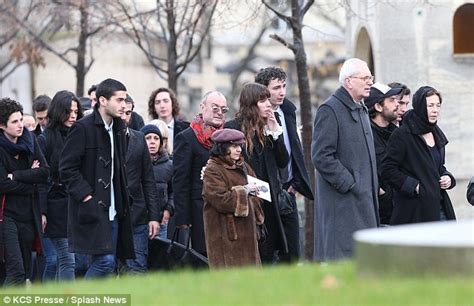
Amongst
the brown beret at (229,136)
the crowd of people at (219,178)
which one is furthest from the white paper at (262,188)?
the brown beret at (229,136)

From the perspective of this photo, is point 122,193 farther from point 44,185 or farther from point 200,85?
point 200,85

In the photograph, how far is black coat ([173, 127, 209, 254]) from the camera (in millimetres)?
13922

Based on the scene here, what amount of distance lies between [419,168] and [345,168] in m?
1.76

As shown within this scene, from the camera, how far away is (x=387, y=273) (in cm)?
786

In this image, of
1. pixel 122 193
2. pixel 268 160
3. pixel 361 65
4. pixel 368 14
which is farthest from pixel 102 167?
pixel 368 14

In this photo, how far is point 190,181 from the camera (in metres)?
14.0

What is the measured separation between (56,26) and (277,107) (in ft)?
43.7

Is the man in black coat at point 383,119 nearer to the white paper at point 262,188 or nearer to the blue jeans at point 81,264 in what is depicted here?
the white paper at point 262,188

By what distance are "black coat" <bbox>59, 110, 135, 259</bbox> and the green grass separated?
3125mm

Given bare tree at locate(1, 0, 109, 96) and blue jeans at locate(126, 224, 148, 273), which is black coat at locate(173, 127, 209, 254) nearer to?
blue jeans at locate(126, 224, 148, 273)

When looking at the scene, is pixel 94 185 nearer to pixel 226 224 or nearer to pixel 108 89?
pixel 108 89

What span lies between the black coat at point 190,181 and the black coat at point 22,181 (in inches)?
51.2

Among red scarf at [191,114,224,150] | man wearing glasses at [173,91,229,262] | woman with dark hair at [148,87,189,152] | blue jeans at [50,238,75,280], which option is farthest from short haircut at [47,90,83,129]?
woman with dark hair at [148,87,189,152]

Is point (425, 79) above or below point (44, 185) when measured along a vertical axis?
above
